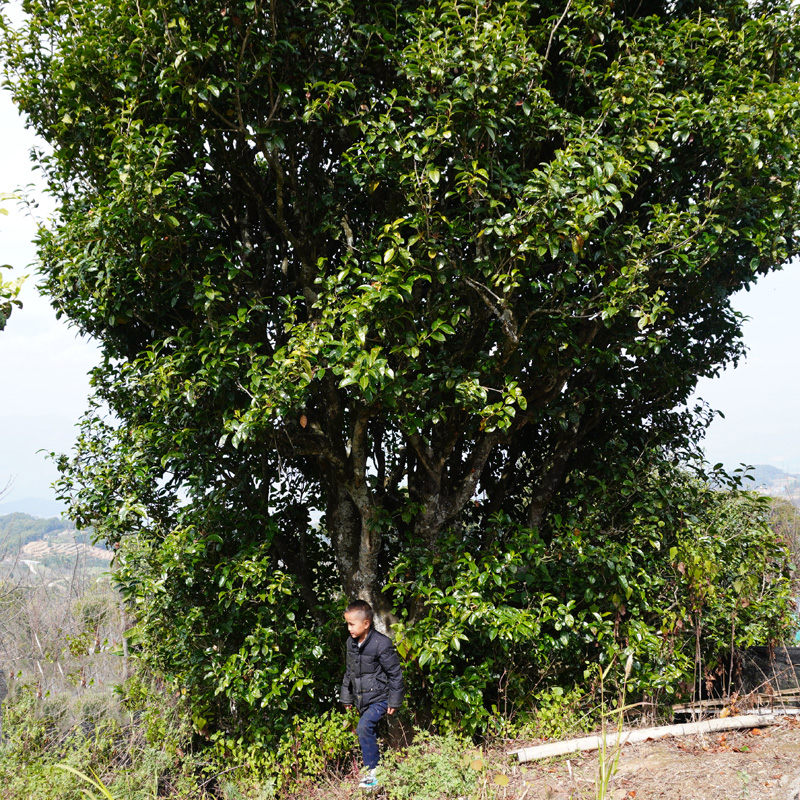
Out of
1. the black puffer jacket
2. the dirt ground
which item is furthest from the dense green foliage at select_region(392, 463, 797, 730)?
the dirt ground

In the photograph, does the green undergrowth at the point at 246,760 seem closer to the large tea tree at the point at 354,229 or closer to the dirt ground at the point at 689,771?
the dirt ground at the point at 689,771

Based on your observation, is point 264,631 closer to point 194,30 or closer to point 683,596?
point 683,596

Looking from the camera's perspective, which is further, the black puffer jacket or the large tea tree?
the black puffer jacket

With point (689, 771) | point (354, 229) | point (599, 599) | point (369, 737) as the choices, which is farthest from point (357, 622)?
point (354, 229)

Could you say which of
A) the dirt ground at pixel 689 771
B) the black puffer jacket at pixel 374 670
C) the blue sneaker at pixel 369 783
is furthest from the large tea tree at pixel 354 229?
the dirt ground at pixel 689 771

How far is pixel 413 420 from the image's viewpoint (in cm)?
462

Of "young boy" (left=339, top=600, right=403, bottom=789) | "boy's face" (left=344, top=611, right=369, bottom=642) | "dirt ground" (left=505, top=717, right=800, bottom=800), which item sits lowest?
"dirt ground" (left=505, top=717, right=800, bottom=800)

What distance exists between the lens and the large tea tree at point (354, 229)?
13.4 feet

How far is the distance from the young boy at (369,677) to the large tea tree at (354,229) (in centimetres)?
62

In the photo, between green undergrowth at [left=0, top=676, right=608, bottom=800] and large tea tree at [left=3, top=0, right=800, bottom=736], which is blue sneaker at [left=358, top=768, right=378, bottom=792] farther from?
large tea tree at [left=3, top=0, right=800, bottom=736]

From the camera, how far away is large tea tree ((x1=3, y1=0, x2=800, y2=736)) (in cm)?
409

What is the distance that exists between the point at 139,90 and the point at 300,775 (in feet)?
Result: 18.0

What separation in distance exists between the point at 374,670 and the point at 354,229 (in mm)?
3716

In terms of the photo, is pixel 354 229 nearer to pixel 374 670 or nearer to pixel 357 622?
pixel 357 622
